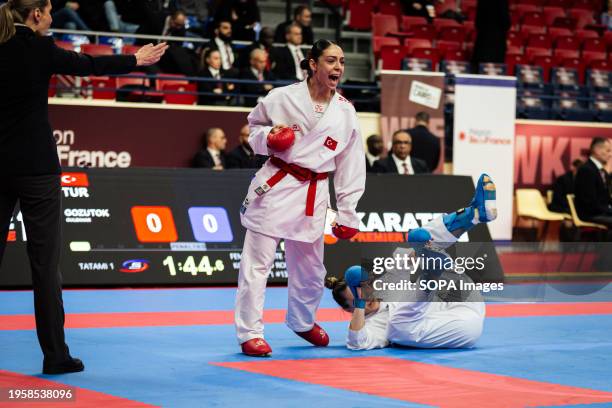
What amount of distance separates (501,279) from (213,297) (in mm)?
3018

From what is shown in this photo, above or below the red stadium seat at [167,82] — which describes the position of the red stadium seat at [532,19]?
above

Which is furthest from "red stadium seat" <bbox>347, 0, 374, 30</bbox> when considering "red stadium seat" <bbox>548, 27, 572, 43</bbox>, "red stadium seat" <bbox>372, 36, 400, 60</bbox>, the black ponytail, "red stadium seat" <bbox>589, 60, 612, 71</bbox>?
the black ponytail

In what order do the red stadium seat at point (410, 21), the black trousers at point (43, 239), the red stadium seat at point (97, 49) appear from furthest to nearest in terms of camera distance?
the red stadium seat at point (410, 21) < the red stadium seat at point (97, 49) < the black trousers at point (43, 239)

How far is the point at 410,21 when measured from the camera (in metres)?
17.8

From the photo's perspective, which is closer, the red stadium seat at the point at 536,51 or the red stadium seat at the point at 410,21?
the red stadium seat at the point at 410,21

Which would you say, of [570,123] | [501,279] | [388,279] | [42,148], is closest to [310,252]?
[388,279]

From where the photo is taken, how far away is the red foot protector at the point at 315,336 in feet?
21.4

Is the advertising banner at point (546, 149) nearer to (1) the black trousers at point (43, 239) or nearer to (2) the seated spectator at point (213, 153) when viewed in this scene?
(2) the seated spectator at point (213, 153)

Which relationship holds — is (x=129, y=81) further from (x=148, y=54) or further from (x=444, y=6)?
(x=148, y=54)

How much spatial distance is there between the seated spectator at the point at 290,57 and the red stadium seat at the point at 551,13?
708cm

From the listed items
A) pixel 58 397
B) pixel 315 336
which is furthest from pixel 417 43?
pixel 58 397

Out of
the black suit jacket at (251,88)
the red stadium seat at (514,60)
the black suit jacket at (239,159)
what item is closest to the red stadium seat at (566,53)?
the red stadium seat at (514,60)

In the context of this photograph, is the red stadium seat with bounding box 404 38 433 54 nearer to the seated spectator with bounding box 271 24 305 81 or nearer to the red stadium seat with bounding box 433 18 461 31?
the red stadium seat with bounding box 433 18 461 31

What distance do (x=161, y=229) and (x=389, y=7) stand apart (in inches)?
362
